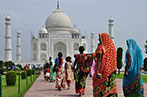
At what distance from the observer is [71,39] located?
42.8 meters

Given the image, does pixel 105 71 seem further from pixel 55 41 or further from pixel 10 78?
pixel 55 41

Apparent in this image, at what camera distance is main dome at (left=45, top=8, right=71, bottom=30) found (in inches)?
1753

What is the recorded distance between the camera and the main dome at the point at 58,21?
4453 cm

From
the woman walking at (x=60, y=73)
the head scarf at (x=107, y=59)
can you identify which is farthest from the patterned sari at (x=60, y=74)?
the head scarf at (x=107, y=59)

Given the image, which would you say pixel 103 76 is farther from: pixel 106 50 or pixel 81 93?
pixel 81 93

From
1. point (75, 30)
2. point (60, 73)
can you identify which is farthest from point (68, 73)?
point (75, 30)

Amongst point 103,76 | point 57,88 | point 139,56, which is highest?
point 139,56

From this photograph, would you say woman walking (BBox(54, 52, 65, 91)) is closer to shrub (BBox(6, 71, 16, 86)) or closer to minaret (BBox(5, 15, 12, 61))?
shrub (BBox(6, 71, 16, 86))

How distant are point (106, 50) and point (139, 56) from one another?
22.9 inches

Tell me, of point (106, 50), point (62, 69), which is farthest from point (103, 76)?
point (62, 69)

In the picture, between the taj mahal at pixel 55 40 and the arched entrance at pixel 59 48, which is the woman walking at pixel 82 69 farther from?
the arched entrance at pixel 59 48

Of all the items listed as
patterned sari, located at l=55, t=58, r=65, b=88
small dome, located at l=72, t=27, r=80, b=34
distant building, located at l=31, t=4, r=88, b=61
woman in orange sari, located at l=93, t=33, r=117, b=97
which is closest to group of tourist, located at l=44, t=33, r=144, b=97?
woman in orange sari, located at l=93, t=33, r=117, b=97

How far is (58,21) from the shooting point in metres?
44.5

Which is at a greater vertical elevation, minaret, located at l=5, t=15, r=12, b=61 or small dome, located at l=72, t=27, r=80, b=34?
small dome, located at l=72, t=27, r=80, b=34
